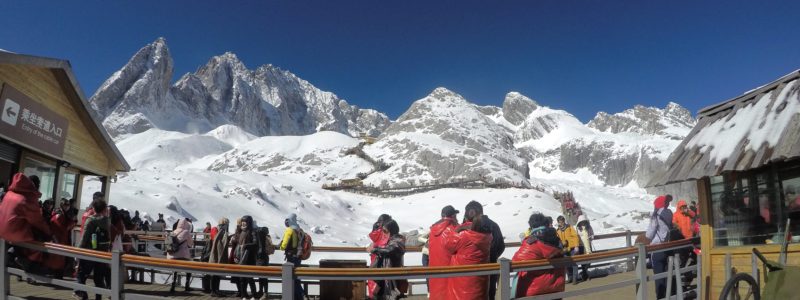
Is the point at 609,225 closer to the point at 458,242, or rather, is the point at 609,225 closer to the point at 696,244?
the point at 696,244

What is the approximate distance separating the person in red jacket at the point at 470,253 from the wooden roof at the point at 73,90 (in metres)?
9.81

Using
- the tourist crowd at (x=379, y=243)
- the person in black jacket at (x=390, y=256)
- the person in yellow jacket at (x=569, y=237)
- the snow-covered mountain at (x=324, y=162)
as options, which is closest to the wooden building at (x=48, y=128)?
the tourist crowd at (x=379, y=243)

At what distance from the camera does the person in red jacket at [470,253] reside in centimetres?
458

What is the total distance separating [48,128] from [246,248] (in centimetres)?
800

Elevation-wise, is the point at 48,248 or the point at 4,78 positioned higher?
the point at 4,78

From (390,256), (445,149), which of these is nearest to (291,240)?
(390,256)

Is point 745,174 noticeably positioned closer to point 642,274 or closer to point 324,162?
point 642,274

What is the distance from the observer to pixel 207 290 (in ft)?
26.6

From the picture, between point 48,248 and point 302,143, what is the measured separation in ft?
279

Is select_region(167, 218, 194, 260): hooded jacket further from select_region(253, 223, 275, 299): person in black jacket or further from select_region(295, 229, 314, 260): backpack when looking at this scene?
select_region(295, 229, 314, 260): backpack

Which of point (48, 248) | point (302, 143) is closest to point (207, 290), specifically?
point (48, 248)

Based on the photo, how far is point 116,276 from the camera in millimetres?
4328

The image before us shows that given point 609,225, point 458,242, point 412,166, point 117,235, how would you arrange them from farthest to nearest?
point 412,166
point 609,225
point 117,235
point 458,242

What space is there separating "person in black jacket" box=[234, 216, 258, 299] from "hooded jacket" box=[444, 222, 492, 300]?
12.4 ft
